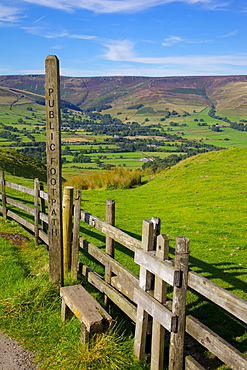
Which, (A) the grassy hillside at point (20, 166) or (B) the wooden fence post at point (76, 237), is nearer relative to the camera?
(B) the wooden fence post at point (76, 237)

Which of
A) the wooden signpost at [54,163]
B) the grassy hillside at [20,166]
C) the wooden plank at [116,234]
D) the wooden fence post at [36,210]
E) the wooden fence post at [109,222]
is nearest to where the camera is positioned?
the wooden plank at [116,234]

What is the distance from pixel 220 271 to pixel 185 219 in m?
6.20

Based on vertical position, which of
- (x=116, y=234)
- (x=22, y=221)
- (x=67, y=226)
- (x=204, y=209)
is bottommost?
(x=204, y=209)

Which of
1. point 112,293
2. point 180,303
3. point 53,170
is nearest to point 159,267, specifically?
point 180,303

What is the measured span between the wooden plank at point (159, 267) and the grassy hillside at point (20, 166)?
33.0m

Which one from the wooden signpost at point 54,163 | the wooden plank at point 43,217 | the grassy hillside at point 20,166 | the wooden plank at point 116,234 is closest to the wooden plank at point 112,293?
the wooden signpost at point 54,163

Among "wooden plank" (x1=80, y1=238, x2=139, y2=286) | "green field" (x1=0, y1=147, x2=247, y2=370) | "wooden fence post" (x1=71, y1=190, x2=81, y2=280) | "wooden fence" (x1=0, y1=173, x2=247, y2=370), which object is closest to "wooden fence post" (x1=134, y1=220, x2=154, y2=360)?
"wooden fence" (x1=0, y1=173, x2=247, y2=370)

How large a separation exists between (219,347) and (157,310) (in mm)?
976

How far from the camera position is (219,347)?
391 centimetres

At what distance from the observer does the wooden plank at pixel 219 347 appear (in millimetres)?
3621

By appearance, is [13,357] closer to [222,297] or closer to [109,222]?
[109,222]

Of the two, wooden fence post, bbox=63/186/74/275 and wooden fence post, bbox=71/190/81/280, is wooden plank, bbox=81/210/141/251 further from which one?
wooden fence post, bbox=63/186/74/275

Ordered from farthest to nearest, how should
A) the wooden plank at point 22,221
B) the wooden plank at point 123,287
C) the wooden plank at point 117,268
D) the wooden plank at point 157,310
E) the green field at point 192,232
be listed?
the wooden plank at point 22,221 < the green field at point 192,232 < the wooden plank at point 123,287 < the wooden plank at point 117,268 < the wooden plank at point 157,310

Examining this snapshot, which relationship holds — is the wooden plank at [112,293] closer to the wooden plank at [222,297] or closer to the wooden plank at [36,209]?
the wooden plank at [222,297]
